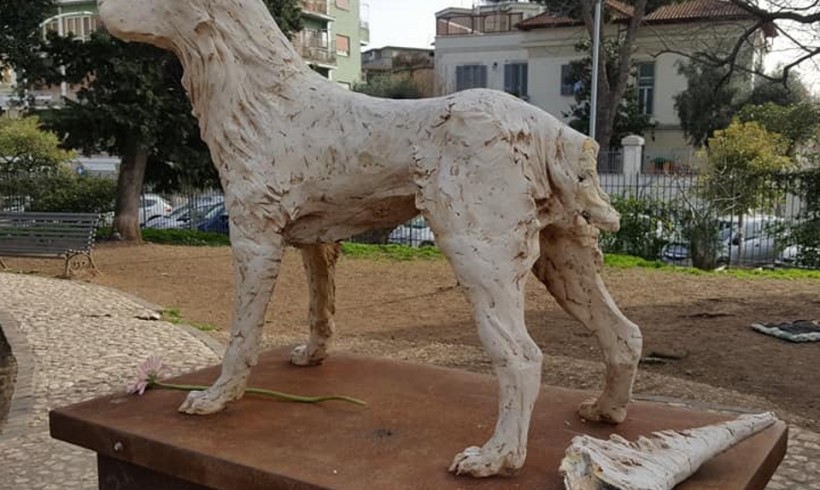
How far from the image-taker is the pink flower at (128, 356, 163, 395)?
11.0 ft

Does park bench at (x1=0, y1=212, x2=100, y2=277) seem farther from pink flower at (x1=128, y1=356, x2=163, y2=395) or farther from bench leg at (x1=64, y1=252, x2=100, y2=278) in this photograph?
pink flower at (x1=128, y1=356, x2=163, y2=395)

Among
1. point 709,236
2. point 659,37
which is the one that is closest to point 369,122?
point 709,236

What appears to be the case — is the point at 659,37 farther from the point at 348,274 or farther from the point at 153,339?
the point at 153,339

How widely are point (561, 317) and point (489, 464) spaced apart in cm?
716

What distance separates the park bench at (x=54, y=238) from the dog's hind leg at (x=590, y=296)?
10761mm

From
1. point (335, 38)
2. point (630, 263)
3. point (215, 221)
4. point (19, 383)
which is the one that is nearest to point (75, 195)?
point (215, 221)

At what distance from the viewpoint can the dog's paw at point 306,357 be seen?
3.77 metres

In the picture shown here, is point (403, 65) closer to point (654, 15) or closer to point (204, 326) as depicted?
point (654, 15)

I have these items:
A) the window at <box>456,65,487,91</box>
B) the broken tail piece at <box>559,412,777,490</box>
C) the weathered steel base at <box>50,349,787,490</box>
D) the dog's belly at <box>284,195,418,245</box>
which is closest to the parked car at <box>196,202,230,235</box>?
the weathered steel base at <box>50,349,787,490</box>

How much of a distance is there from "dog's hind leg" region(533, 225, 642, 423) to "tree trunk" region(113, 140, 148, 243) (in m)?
13.1

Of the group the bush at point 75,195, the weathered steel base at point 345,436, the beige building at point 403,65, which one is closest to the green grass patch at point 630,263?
the weathered steel base at point 345,436

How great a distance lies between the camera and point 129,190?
1482 cm

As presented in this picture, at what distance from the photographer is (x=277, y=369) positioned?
3717mm

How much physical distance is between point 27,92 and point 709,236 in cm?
1383
